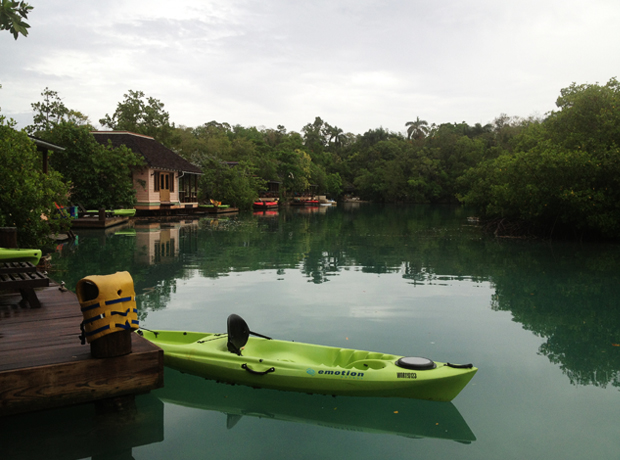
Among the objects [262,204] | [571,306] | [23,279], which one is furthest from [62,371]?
[262,204]

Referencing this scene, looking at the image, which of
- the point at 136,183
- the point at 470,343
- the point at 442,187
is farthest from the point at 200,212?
the point at 442,187

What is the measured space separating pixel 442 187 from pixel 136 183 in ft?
164

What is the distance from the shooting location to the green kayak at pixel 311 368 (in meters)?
4.95

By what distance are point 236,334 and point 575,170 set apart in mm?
19154

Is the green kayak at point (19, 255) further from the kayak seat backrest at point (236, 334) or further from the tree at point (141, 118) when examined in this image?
the tree at point (141, 118)

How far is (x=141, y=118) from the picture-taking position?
1795 inches

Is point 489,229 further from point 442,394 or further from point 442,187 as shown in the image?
point 442,187

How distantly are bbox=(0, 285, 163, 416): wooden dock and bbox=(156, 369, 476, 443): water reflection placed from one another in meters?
0.87

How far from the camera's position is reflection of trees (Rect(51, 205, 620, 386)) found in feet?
26.2

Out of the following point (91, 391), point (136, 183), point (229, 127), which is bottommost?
point (91, 391)

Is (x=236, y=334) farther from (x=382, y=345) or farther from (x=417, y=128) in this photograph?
(x=417, y=128)

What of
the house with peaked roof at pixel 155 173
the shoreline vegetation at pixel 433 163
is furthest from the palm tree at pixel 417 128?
the house with peaked roof at pixel 155 173

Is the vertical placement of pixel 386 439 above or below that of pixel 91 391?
below

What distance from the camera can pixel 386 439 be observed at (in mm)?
4672
